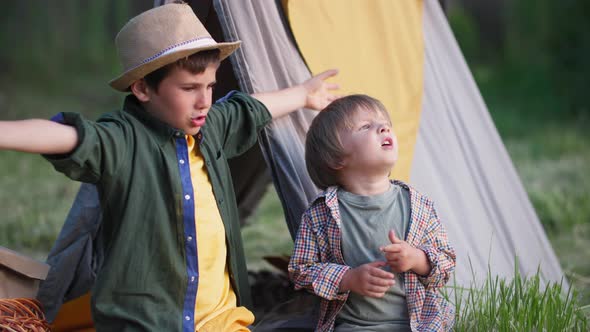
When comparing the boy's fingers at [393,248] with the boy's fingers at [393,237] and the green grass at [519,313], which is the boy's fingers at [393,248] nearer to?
the boy's fingers at [393,237]

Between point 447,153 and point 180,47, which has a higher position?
point 180,47

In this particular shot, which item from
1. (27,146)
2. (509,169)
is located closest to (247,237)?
(509,169)

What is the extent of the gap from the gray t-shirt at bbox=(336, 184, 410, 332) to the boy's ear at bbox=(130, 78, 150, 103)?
28.1 inches

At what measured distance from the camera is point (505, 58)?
1184 cm

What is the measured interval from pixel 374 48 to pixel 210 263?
131 centimetres

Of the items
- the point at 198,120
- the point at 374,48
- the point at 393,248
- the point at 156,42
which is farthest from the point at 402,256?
the point at 374,48

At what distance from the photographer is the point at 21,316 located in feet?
8.62

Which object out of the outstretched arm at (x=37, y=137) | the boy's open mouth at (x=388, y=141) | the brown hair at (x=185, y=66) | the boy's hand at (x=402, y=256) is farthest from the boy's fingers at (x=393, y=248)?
the outstretched arm at (x=37, y=137)

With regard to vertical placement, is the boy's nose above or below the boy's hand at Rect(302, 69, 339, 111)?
above

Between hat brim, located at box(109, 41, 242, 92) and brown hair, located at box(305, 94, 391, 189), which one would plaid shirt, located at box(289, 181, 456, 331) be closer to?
brown hair, located at box(305, 94, 391, 189)

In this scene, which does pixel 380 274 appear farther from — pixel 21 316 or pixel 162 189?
pixel 21 316

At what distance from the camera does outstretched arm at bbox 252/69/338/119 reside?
10.2 ft

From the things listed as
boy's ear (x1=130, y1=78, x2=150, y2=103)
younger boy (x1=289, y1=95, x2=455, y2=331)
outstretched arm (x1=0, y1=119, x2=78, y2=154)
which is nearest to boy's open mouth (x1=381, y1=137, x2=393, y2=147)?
younger boy (x1=289, y1=95, x2=455, y2=331)

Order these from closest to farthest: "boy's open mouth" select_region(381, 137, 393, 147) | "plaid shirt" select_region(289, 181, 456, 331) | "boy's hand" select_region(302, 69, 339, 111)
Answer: "plaid shirt" select_region(289, 181, 456, 331), "boy's open mouth" select_region(381, 137, 393, 147), "boy's hand" select_region(302, 69, 339, 111)
